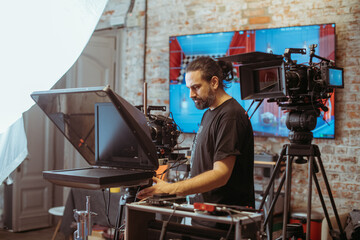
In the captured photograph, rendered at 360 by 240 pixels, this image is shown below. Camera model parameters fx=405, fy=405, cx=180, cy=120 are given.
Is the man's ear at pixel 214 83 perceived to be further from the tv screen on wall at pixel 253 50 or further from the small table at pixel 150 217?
the tv screen on wall at pixel 253 50

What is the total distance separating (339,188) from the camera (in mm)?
3410

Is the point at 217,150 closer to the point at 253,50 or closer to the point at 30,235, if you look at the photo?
the point at 253,50

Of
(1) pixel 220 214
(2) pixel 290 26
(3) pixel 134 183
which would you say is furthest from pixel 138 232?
(2) pixel 290 26

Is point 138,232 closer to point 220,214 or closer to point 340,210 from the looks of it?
point 220,214

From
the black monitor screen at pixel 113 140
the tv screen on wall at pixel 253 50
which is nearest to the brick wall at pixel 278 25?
the tv screen on wall at pixel 253 50

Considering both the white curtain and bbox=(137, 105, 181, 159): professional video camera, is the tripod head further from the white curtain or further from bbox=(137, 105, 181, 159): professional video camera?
the white curtain

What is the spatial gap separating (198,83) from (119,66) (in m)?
2.83

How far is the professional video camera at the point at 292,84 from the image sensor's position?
2287 mm

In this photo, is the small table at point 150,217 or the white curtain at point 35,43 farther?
the white curtain at point 35,43

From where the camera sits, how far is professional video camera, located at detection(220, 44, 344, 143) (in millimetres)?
2287

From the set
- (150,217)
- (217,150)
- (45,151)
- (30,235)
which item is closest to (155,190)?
(150,217)

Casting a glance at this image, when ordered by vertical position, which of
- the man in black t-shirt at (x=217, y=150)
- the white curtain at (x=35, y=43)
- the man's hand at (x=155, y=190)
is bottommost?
the man's hand at (x=155, y=190)

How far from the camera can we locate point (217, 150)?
1.63 meters

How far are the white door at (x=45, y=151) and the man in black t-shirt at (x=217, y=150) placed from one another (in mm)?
2735
